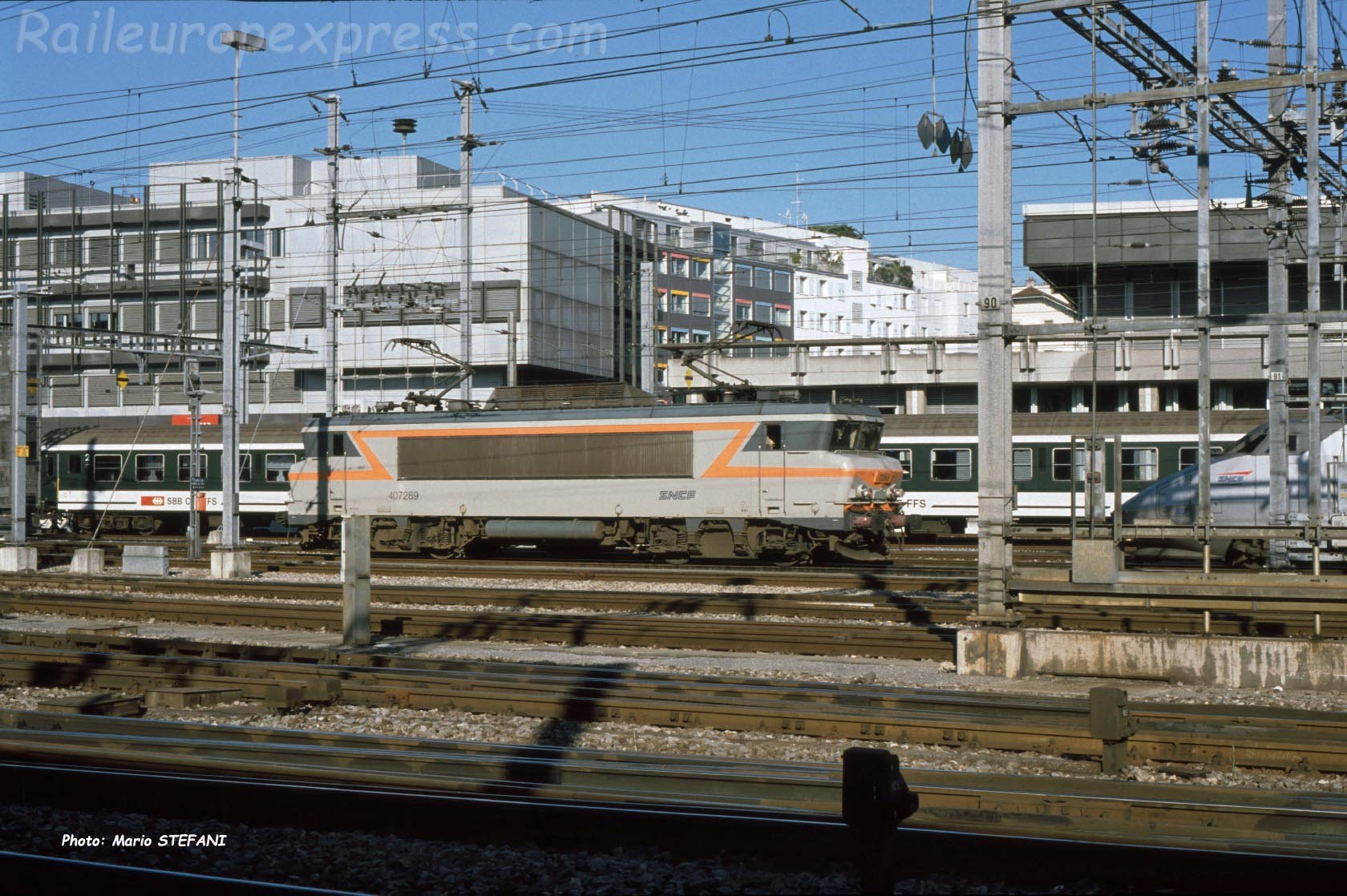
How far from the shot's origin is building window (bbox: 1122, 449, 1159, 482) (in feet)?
102

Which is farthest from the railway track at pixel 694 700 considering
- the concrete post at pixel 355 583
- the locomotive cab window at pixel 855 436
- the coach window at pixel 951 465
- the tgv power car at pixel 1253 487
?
the coach window at pixel 951 465

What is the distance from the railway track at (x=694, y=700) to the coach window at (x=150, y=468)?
953 inches

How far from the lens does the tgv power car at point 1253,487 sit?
22531 mm

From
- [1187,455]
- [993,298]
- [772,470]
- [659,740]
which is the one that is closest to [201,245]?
[772,470]

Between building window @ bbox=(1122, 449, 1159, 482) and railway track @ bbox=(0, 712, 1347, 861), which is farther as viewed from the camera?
building window @ bbox=(1122, 449, 1159, 482)

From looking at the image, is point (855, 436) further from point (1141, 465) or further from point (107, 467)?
point (107, 467)

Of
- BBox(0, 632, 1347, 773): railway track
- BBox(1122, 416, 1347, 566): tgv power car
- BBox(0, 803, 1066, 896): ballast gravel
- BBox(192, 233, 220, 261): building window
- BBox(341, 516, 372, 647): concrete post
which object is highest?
BBox(192, 233, 220, 261): building window

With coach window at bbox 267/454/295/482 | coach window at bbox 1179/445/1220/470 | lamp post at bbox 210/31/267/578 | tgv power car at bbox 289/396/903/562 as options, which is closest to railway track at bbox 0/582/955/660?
lamp post at bbox 210/31/267/578

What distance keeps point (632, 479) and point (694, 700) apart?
49.9ft

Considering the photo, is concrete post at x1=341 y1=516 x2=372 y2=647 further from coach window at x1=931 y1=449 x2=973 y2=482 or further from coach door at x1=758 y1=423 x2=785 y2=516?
coach window at x1=931 y1=449 x2=973 y2=482

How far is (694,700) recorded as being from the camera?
449 inches

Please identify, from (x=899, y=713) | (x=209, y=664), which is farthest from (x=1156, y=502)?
(x=209, y=664)

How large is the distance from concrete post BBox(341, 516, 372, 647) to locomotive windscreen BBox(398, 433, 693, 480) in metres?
10.9

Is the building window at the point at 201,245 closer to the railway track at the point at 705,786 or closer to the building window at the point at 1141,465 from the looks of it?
the building window at the point at 1141,465
